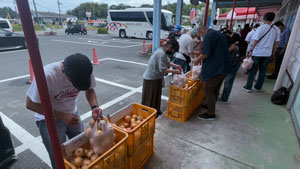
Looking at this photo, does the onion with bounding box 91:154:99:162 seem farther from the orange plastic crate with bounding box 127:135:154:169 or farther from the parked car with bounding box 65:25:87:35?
the parked car with bounding box 65:25:87:35

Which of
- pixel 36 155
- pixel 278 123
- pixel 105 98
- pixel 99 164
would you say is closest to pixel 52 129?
pixel 99 164

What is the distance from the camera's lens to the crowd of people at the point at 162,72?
1.44m

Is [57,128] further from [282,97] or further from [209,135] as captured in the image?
[282,97]

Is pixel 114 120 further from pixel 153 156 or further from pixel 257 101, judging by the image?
pixel 257 101

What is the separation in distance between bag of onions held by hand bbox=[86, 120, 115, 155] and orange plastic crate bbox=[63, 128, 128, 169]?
7 cm

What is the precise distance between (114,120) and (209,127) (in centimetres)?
194

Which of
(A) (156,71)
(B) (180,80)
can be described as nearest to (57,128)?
(A) (156,71)

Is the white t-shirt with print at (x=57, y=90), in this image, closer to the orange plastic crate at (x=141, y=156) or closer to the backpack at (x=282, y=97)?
the orange plastic crate at (x=141, y=156)

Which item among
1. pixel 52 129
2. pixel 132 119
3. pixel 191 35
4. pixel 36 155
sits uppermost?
pixel 191 35

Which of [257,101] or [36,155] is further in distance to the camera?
[257,101]

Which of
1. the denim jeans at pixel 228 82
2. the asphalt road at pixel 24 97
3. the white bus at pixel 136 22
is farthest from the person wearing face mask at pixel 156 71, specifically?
the white bus at pixel 136 22

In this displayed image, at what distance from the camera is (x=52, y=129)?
107cm

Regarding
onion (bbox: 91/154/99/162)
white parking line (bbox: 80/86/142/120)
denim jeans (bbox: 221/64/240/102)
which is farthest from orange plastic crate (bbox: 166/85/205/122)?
onion (bbox: 91/154/99/162)

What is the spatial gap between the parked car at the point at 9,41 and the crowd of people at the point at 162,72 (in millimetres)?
11330
